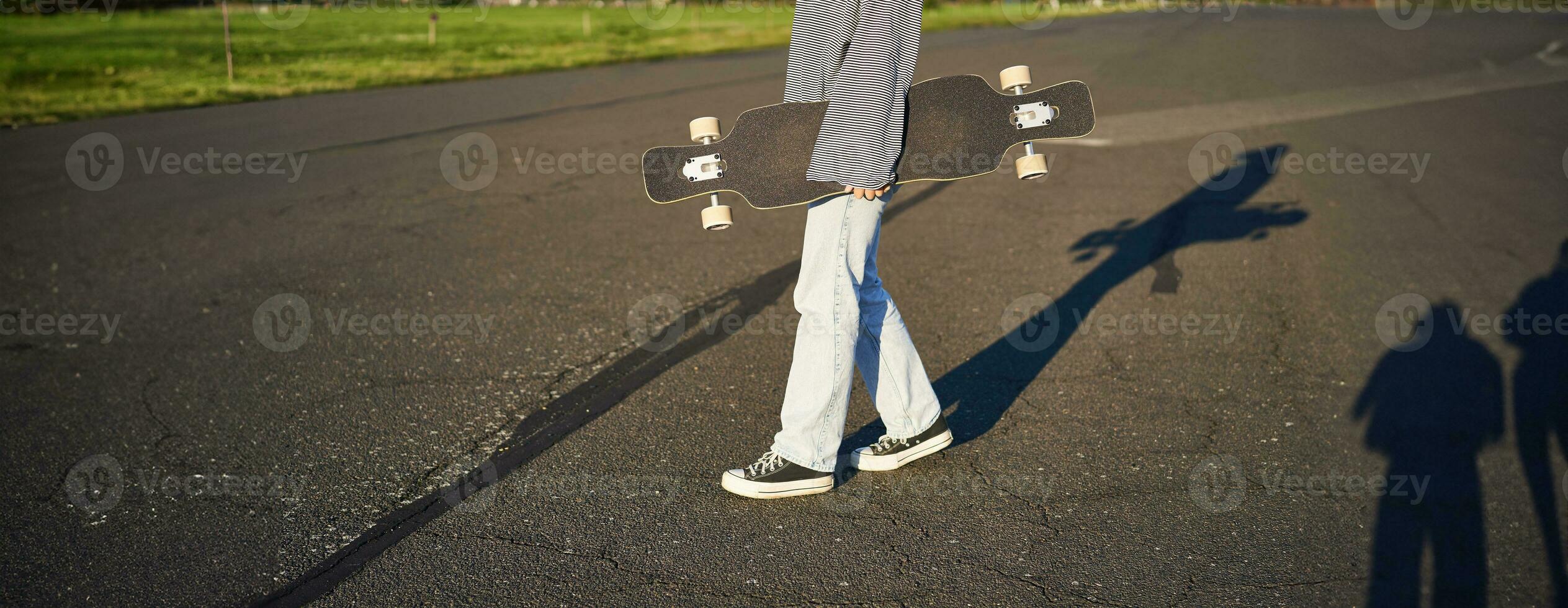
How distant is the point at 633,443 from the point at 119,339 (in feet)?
10.6

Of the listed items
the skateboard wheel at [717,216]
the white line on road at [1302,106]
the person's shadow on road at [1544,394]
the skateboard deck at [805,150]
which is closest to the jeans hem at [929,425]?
the skateboard deck at [805,150]

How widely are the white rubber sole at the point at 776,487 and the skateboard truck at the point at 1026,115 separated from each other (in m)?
1.26

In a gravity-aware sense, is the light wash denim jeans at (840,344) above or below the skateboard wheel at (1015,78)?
below

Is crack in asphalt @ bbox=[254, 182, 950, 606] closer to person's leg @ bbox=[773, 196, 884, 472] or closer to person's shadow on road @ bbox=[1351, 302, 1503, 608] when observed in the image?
person's leg @ bbox=[773, 196, 884, 472]

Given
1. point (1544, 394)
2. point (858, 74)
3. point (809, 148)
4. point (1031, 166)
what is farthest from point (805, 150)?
point (1544, 394)

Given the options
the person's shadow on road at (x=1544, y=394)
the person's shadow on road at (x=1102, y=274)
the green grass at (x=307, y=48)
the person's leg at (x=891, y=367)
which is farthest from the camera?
the green grass at (x=307, y=48)

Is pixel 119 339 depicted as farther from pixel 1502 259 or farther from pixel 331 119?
pixel 1502 259

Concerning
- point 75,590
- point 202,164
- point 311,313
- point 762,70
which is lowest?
point 75,590

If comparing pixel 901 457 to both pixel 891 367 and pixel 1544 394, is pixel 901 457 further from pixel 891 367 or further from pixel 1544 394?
pixel 1544 394

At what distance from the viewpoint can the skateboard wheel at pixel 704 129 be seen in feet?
11.2

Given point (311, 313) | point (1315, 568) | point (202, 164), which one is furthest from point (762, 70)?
point (1315, 568)

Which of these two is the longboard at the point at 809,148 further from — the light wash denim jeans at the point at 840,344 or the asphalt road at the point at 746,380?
the asphalt road at the point at 746,380

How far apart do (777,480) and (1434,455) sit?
101 inches

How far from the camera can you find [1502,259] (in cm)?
655
